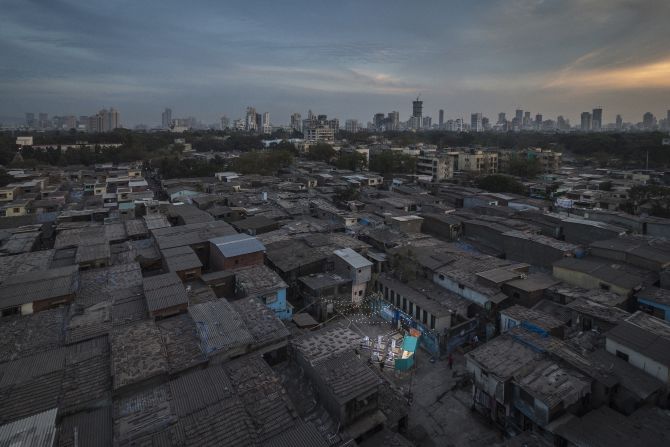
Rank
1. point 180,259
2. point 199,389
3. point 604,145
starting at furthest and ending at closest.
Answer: point 604,145, point 180,259, point 199,389

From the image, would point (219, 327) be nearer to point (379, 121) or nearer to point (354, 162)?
point (354, 162)

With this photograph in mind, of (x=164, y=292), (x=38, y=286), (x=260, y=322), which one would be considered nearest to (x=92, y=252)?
(x=38, y=286)

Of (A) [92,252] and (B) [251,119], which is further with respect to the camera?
(B) [251,119]

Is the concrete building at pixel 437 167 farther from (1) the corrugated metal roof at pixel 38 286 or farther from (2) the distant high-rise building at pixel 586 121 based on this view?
(2) the distant high-rise building at pixel 586 121

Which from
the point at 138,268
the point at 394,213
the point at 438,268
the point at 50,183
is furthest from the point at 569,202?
the point at 50,183

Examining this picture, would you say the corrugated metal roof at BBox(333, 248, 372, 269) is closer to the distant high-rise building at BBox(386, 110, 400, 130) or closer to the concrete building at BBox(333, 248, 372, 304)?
the concrete building at BBox(333, 248, 372, 304)

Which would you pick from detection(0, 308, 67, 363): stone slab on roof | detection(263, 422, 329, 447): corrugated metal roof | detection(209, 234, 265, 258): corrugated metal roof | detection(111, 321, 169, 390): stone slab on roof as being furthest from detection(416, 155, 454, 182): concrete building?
A: detection(263, 422, 329, 447): corrugated metal roof
